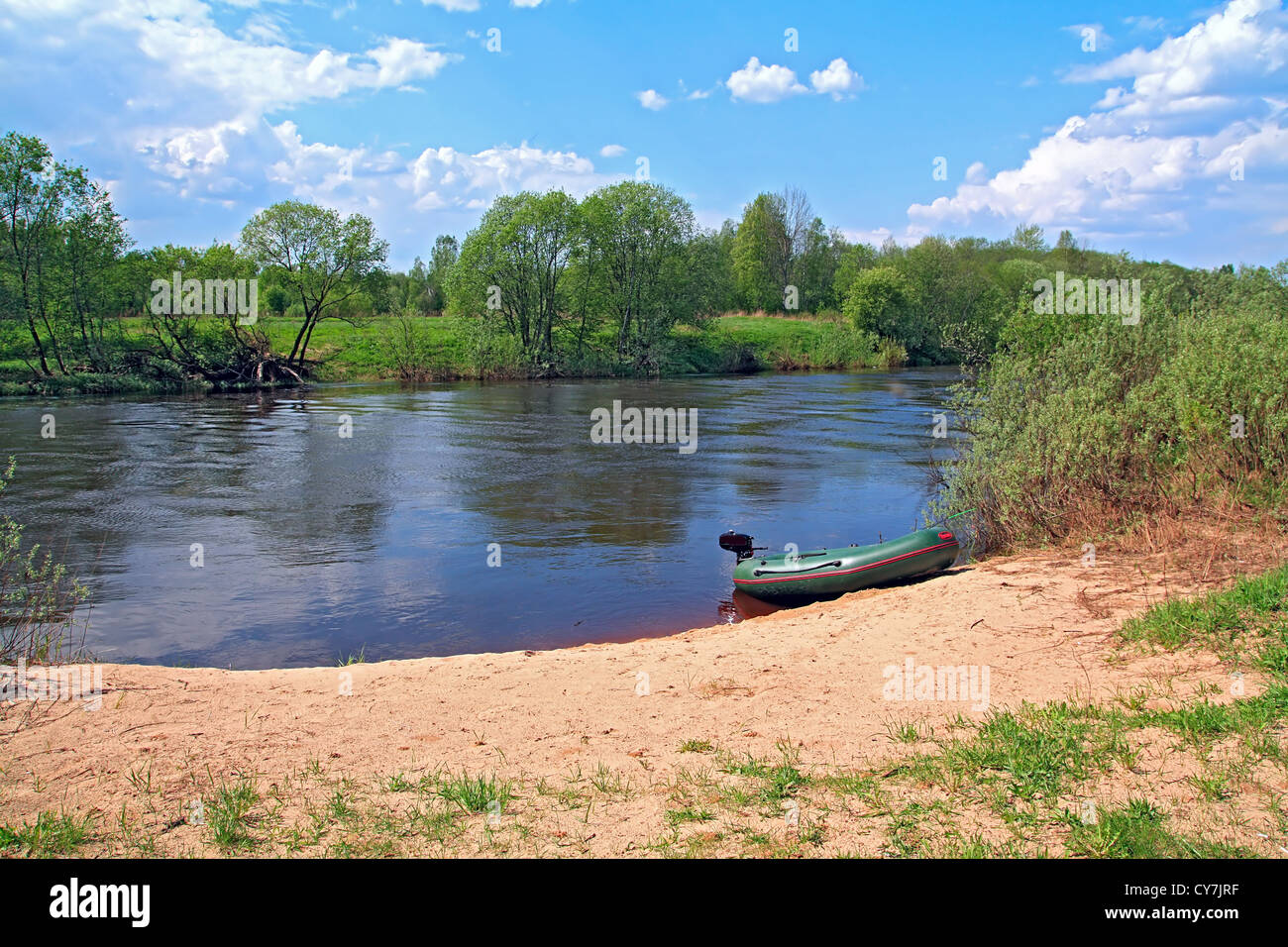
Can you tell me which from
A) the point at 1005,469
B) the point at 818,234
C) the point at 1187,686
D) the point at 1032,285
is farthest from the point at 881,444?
the point at 818,234

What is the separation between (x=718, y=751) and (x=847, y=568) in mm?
6202

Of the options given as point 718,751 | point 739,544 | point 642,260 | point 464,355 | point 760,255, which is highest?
point 760,255

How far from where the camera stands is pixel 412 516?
16.9 metres

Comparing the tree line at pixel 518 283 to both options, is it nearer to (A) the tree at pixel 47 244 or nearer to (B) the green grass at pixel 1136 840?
(A) the tree at pixel 47 244

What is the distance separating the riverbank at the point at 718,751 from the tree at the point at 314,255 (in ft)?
131

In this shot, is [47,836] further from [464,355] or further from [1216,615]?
[464,355]

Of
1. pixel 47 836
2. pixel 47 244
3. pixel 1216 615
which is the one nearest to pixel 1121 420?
pixel 1216 615

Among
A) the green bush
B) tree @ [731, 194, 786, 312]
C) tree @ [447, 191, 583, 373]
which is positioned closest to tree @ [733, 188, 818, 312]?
tree @ [731, 194, 786, 312]

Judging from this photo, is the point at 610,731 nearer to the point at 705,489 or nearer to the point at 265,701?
the point at 265,701

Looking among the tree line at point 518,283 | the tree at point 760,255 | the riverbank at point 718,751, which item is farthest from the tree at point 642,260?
the riverbank at point 718,751

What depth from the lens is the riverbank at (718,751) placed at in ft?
13.6

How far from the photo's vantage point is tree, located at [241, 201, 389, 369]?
42.4 metres

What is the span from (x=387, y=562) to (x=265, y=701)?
726 cm

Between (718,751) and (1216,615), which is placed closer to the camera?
(718,751)
